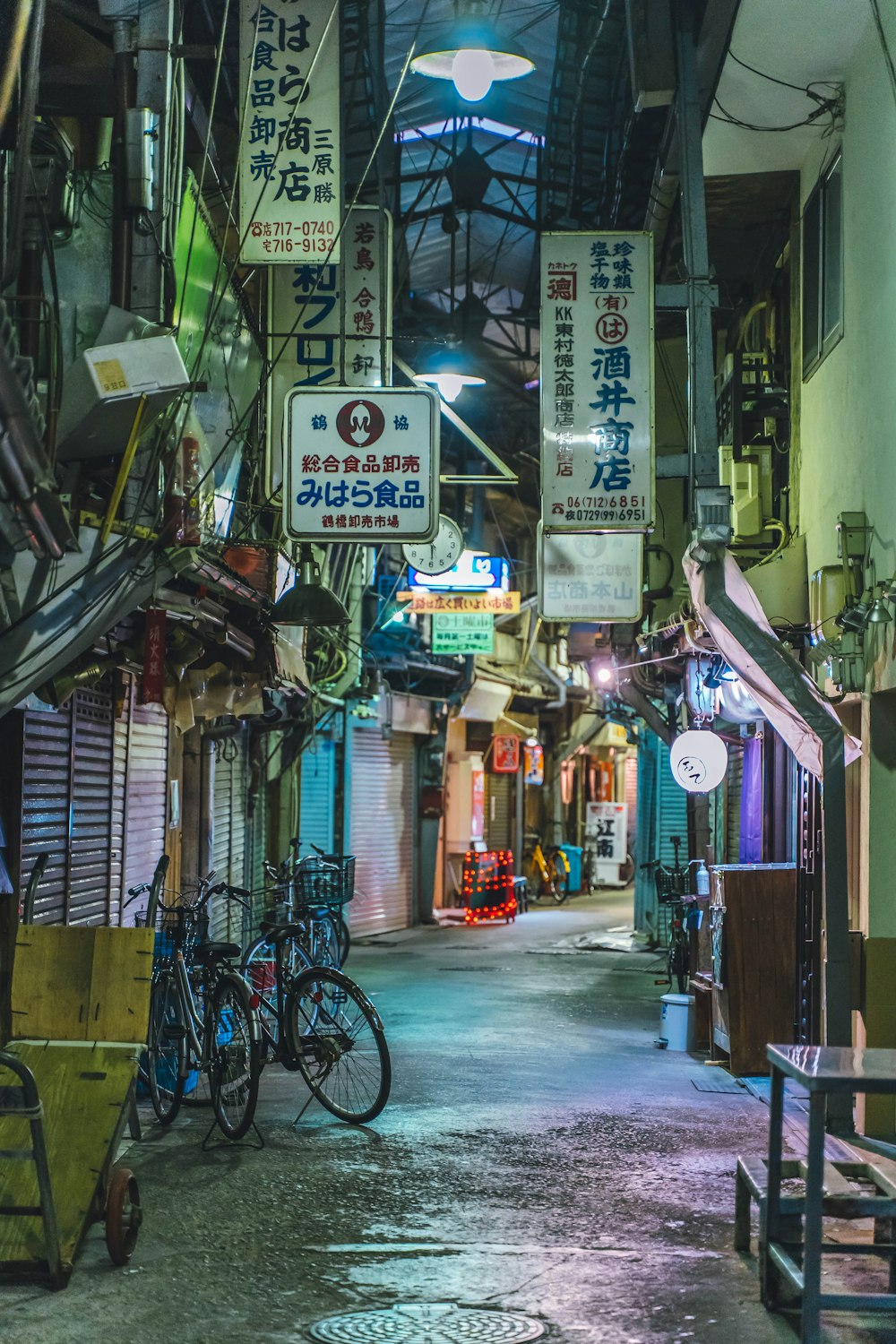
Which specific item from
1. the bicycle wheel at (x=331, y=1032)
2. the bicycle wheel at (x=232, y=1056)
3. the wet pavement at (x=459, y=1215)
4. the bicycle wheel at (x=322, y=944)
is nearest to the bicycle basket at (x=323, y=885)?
the bicycle wheel at (x=322, y=944)

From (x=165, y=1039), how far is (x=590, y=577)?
23.3ft

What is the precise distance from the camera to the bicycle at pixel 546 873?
37594mm

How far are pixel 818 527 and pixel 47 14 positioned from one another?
23.4 feet

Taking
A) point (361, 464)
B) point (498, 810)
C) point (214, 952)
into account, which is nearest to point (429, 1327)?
point (214, 952)

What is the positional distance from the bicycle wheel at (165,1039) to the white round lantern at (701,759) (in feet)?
23.1

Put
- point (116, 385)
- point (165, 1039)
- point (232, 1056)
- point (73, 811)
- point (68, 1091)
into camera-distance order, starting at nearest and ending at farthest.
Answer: point (68, 1091), point (116, 385), point (232, 1056), point (165, 1039), point (73, 811)

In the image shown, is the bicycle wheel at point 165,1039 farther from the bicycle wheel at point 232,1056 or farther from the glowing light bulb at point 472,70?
the glowing light bulb at point 472,70

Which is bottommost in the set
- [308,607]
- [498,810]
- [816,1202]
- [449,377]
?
[816,1202]

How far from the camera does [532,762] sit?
39.7m

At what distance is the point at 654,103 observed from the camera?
40.3 ft

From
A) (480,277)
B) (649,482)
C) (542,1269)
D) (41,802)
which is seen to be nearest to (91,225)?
(41,802)

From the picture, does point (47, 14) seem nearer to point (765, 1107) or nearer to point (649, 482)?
point (649, 482)

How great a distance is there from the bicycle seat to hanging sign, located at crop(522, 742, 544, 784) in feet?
96.0

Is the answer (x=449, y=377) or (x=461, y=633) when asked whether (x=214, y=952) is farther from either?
(x=461, y=633)
